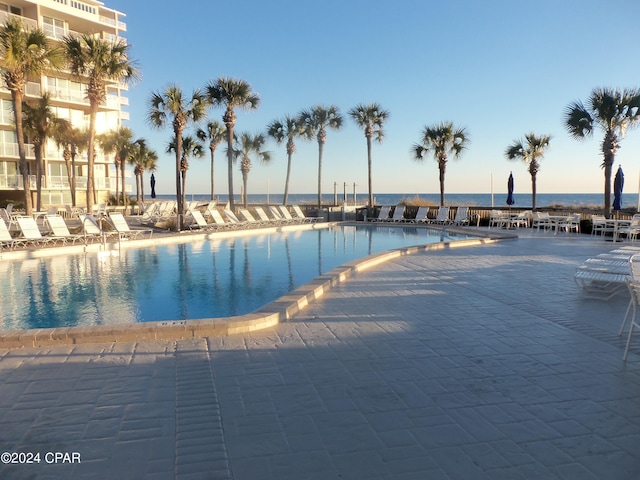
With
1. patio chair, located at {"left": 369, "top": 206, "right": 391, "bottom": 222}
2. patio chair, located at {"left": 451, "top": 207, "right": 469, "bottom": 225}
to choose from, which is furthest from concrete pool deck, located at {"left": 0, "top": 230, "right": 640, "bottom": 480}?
patio chair, located at {"left": 369, "top": 206, "right": 391, "bottom": 222}

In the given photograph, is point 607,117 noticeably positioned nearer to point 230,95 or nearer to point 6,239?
point 230,95

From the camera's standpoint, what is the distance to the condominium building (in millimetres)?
27266

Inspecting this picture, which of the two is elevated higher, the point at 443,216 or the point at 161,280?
the point at 443,216

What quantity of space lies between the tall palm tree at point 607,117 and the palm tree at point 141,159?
83.8ft

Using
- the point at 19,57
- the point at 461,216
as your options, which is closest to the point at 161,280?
the point at 19,57

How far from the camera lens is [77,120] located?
31.5 m

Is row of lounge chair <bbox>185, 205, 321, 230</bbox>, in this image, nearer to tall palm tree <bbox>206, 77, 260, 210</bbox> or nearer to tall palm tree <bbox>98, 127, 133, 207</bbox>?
tall palm tree <bbox>206, 77, 260, 210</bbox>

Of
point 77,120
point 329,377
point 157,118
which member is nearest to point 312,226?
point 157,118

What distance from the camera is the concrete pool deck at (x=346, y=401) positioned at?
2.42 m

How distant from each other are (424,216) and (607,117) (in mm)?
7624

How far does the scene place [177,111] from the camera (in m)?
18.5

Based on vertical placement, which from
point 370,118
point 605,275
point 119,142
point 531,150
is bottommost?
point 605,275

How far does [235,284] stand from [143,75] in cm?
1359

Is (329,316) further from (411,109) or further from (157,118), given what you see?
(411,109)
